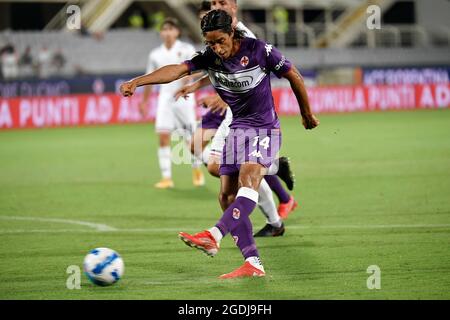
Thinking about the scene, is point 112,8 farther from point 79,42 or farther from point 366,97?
point 366,97

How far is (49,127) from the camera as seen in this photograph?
93.6ft

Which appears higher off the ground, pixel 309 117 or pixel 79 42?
pixel 79 42

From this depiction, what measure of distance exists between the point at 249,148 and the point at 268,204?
5.77 ft

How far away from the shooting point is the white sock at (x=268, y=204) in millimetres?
9258

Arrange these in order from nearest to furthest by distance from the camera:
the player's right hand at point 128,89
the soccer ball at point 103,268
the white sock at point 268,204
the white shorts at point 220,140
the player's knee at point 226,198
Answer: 1. the soccer ball at point 103,268
2. the player's right hand at point 128,89
3. the player's knee at point 226,198
4. the white sock at point 268,204
5. the white shorts at point 220,140

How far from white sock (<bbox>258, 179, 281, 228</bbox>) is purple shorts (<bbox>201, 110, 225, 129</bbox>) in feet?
5.75

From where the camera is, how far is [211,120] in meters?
11.0

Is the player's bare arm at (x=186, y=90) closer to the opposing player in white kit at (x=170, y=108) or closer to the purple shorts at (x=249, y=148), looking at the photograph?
the purple shorts at (x=249, y=148)

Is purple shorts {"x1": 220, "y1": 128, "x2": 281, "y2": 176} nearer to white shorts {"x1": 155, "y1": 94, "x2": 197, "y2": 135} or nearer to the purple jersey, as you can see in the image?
the purple jersey

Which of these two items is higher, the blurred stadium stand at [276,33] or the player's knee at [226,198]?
the blurred stadium stand at [276,33]

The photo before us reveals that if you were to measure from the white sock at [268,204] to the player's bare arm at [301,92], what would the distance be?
149 centimetres

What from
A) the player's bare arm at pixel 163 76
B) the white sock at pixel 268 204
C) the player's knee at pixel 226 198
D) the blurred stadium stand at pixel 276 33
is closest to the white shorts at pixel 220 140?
the white sock at pixel 268 204

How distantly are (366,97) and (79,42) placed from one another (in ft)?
39.2
